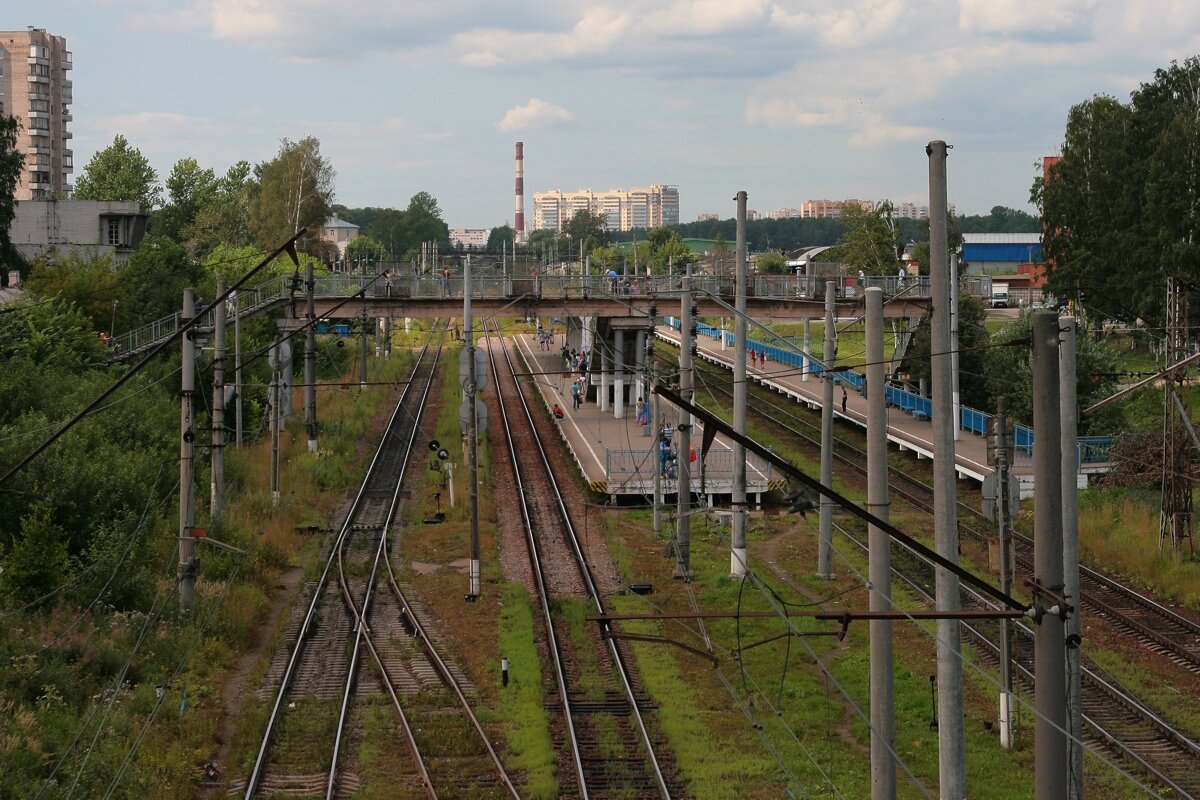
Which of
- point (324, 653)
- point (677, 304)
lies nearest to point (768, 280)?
point (677, 304)

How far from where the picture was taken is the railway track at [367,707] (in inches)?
554

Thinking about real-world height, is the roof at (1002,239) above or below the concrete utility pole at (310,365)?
above

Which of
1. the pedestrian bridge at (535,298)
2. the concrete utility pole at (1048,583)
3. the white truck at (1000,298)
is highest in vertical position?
the white truck at (1000,298)

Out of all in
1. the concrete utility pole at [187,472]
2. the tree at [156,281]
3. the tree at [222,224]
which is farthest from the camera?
the tree at [222,224]

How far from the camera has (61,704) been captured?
606 inches

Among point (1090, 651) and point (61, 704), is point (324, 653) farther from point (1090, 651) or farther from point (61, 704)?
point (1090, 651)

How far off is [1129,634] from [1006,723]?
573 centimetres

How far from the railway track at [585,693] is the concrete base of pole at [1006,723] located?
3681 mm

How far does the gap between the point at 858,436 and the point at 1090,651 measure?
22.9 m

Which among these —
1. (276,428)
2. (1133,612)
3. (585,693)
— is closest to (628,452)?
(276,428)

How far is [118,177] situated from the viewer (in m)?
110

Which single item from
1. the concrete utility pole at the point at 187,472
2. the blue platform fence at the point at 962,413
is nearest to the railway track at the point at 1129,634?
the blue platform fence at the point at 962,413

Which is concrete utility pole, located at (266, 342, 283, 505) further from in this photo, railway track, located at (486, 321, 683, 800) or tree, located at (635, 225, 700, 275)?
tree, located at (635, 225, 700, 275)

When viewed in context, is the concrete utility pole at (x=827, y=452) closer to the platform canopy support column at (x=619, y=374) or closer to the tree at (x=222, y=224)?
the platform canopy support column at (x=619, y=374)
